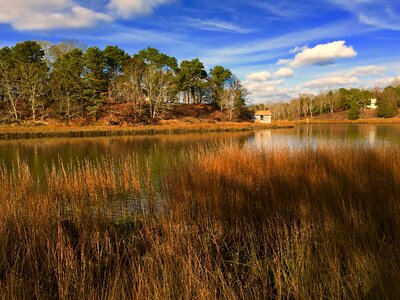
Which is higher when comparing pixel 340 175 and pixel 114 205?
pixel 340 175

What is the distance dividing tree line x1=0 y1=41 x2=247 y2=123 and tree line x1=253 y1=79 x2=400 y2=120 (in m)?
33.0

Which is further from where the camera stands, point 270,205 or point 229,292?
point 270,205

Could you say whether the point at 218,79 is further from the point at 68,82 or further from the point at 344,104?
the point at 344,104

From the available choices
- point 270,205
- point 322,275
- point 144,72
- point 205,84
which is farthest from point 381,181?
point 205,84

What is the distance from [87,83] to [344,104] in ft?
237

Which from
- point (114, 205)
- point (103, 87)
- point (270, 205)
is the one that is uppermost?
point (103, 87)

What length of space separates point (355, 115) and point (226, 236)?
8149 cm

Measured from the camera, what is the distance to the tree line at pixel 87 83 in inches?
1791

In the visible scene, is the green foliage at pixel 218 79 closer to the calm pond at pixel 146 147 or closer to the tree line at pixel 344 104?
the tree line at pixel 344 104

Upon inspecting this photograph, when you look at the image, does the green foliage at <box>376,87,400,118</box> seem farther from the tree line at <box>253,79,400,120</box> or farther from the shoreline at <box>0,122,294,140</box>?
the shoreline at <box>0,122,294,140</box>

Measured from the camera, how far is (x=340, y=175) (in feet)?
21.6

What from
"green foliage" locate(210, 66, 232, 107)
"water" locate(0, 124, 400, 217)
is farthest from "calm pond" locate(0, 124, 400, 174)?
"green foliage" locate(210, 66, 232, 107)

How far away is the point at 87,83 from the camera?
47625 mm

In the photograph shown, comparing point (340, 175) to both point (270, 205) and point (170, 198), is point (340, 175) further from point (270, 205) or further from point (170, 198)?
point (170, 198)
